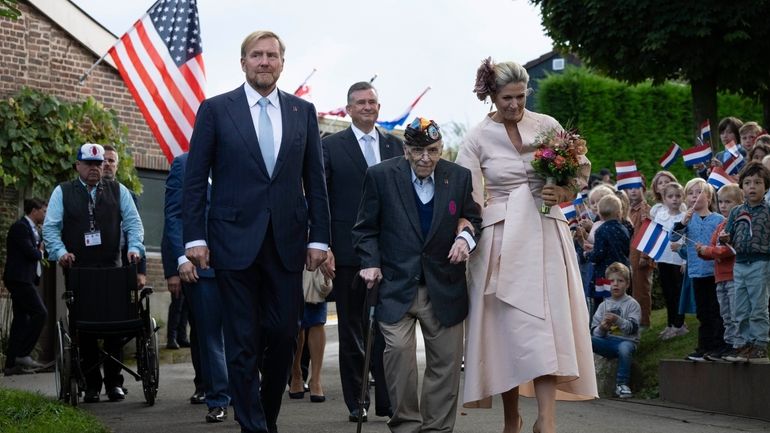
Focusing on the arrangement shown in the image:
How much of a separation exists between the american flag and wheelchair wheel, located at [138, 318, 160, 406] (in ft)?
17.1

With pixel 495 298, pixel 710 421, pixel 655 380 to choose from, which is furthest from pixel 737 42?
pixel 495 298

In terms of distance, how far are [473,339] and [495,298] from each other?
11.0 inches

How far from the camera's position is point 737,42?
2405cm

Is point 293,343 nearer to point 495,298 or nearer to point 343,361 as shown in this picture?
point 495,298

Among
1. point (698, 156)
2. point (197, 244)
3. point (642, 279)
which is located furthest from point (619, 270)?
point (197, 244)

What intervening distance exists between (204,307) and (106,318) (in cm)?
146

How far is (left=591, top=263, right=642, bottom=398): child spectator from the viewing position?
41.4 ft

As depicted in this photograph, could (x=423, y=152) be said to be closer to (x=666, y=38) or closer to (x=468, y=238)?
(x=468, y=238)

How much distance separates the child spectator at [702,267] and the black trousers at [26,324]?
309 inches

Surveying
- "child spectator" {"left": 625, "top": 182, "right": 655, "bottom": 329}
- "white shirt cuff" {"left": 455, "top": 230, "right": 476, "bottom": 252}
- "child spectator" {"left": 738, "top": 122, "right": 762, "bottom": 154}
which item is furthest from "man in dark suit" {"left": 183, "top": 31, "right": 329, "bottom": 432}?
"child spectator" {"left": 738, "top": 122, "right": 762, "bottom": 154}

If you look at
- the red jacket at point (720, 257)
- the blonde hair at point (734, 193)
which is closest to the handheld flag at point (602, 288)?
the blonde hair at point (734, 193)

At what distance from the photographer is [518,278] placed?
8.29 m

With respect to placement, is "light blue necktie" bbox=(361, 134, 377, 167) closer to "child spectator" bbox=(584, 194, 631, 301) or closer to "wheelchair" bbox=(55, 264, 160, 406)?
"wheelchair" bbox=(55, 264, 160, 406)

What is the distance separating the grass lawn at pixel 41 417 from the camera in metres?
9.22
